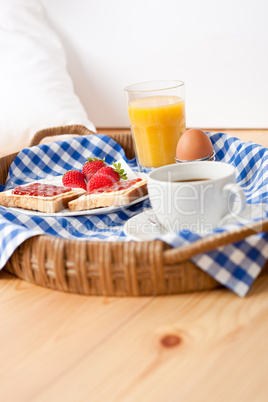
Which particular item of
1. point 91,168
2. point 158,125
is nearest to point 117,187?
point 91,168

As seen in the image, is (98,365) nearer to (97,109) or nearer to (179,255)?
Answer: (179,255)

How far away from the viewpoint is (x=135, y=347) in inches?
21.4

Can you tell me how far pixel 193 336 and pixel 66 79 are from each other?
1.71m

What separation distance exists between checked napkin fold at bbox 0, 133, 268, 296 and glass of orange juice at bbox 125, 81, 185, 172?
0.28ft

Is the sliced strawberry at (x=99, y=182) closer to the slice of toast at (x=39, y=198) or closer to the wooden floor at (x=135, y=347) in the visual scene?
the slice of toast at (x=39, y=198)

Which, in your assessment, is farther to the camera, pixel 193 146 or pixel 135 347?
pixel 193 146

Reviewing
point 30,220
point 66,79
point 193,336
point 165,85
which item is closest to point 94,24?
point 66,79

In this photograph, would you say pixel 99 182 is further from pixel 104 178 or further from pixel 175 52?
pixel 175 52

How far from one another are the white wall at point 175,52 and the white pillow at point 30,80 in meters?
0.13

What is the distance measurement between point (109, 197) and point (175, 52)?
1.17m

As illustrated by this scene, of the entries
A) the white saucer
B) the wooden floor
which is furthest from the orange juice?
the wooden floor

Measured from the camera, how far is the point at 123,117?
7.29ft

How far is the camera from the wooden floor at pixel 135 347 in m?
0.47

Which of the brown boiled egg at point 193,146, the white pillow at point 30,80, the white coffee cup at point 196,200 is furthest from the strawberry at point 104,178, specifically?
the white pillow at point 30,80
